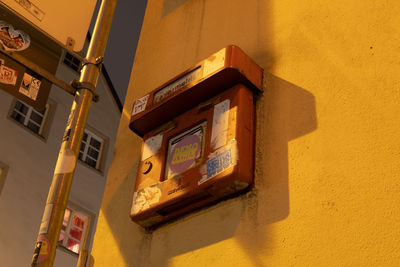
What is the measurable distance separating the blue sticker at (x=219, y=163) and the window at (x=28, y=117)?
28.9 ft

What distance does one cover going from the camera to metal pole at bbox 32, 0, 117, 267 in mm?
1936

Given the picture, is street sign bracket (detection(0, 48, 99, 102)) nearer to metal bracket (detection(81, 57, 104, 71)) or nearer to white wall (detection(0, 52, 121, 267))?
metal bracket (detection(81, 57, 104, 71))

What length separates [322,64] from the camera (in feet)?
6.92

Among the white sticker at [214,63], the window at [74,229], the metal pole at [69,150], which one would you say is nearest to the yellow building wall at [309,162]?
the white sticker at [214,63]

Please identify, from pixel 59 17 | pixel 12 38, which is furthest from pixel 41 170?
pixel 12 38

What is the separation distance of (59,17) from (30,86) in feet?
1.52

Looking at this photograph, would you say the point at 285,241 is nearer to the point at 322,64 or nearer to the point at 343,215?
the point at 343,215

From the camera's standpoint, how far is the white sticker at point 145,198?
7.24 feet

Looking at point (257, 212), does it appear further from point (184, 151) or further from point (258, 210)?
point (184, 151)

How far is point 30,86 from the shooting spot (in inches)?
91.9

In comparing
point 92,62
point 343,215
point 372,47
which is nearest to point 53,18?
point 92,62

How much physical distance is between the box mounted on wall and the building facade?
7.36 meters

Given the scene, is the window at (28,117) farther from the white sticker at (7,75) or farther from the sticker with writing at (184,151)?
the sticker with writing at (184,151)

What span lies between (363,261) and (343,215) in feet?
0.59
